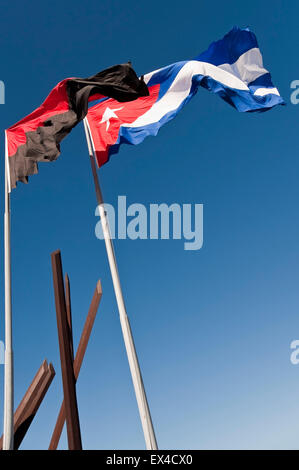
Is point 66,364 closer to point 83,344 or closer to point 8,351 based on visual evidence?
point 8,351

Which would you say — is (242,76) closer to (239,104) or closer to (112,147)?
(239,104)

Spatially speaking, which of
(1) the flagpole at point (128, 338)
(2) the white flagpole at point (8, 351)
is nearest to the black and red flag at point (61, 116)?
(2) the white flagpole at point (8, 351)

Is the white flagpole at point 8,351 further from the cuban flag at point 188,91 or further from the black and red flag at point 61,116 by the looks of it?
the cuban flag at point 188,91

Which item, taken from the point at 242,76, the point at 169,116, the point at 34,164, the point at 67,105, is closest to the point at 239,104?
the point at 242,76

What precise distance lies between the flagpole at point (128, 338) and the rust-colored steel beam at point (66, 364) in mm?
1432

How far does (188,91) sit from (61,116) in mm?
4416

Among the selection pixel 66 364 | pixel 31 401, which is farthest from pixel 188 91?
pixel 31 401

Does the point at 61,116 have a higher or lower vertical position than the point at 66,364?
higher

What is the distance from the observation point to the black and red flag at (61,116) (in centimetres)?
1398

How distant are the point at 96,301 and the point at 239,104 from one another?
7.87 meters

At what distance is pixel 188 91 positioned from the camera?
16188 millimetres

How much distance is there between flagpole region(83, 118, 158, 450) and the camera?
462 inches

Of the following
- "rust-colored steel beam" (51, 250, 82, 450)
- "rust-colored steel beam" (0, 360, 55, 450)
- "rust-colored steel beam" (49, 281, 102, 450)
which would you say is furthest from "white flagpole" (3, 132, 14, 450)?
"rust-colored steel beam" (0, 360, 55, 450)

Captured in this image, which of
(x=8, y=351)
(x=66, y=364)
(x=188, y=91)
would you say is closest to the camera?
(x=66, y=364)
